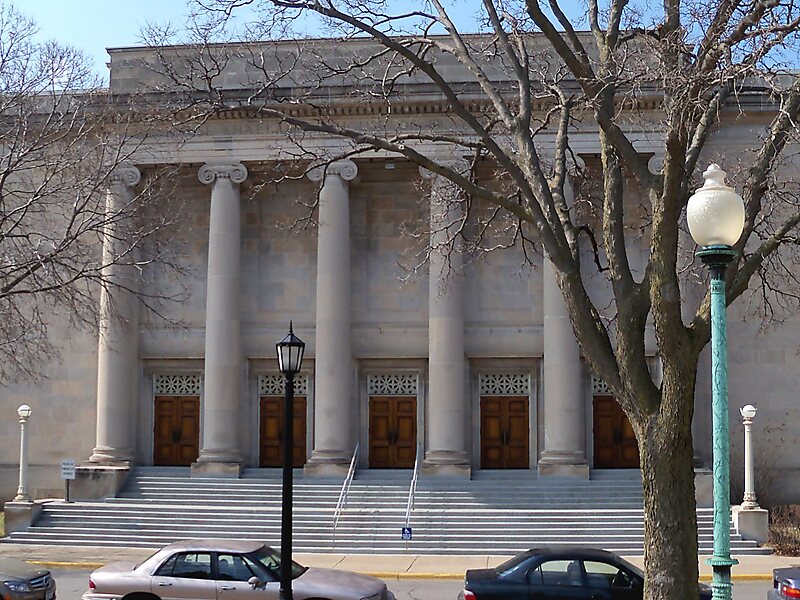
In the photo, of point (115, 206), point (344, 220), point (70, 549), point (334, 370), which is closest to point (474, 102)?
point (344, 220)

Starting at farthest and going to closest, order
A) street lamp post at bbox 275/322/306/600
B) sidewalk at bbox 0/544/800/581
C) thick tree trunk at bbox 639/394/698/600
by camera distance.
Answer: sidewalk at bbox 0/544/800/581 < street lamp post at bbox 275/322/306/600 < thick tree trunk at bbox 639/394/698/600

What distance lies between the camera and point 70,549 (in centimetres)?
2556

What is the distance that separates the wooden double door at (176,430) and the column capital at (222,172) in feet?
22.4

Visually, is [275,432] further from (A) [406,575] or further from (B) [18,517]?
(A) [406,575]

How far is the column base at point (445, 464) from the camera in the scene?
29062mm

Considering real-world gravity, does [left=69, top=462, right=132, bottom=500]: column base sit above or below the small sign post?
below

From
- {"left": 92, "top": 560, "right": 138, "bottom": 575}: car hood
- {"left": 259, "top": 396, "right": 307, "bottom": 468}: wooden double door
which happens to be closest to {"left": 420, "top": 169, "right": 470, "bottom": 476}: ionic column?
{"left": 259, "top": 396, "right": 307, "bottom": 468}: wooden double door

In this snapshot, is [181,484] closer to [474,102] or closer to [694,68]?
[474,102]

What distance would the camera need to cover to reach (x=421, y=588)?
2061 cm

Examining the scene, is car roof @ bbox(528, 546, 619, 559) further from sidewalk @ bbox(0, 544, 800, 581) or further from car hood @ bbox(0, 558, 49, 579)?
car hood @ bbox(0, 558, 49, 579)

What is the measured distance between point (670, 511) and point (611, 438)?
65.2 ft

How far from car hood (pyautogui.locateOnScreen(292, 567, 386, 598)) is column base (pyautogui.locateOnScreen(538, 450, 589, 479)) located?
13.7 meters

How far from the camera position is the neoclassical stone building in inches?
1176

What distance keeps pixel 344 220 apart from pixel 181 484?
8730 mm
